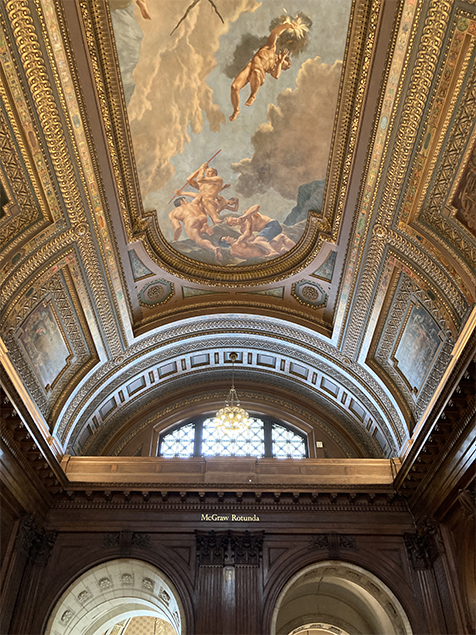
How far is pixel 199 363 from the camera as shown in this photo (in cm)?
1723

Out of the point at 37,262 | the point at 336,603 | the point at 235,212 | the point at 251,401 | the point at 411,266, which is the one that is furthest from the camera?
the point at 251,401

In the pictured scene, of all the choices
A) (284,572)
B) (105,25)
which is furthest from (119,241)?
(284,572)

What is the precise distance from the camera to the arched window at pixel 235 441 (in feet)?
52.9

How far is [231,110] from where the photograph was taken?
36.9 feet

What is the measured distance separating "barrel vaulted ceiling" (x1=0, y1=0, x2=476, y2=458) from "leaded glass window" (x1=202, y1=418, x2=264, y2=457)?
117 cm

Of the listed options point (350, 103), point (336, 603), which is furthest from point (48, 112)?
point (336, 603)

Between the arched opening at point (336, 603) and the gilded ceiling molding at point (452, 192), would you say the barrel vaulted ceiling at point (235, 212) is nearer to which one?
the gilded ceiling molding at point (452, 192)

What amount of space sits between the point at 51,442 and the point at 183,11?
402 inches

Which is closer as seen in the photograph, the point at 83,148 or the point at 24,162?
the point at 24,162

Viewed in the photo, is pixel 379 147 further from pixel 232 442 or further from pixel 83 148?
pixel 232 442

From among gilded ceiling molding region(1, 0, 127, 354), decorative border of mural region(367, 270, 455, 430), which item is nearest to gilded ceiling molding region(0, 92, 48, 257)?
gilded ceiling molding region(1, 0, 127, 354)

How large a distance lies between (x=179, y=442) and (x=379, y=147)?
10.6 metres

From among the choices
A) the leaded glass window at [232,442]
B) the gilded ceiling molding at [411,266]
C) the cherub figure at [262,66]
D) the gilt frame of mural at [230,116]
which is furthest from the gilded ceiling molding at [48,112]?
the gilded ceiling molding at [411,266]

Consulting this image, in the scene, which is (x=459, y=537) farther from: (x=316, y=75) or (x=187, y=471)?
(x=316, y=75)
